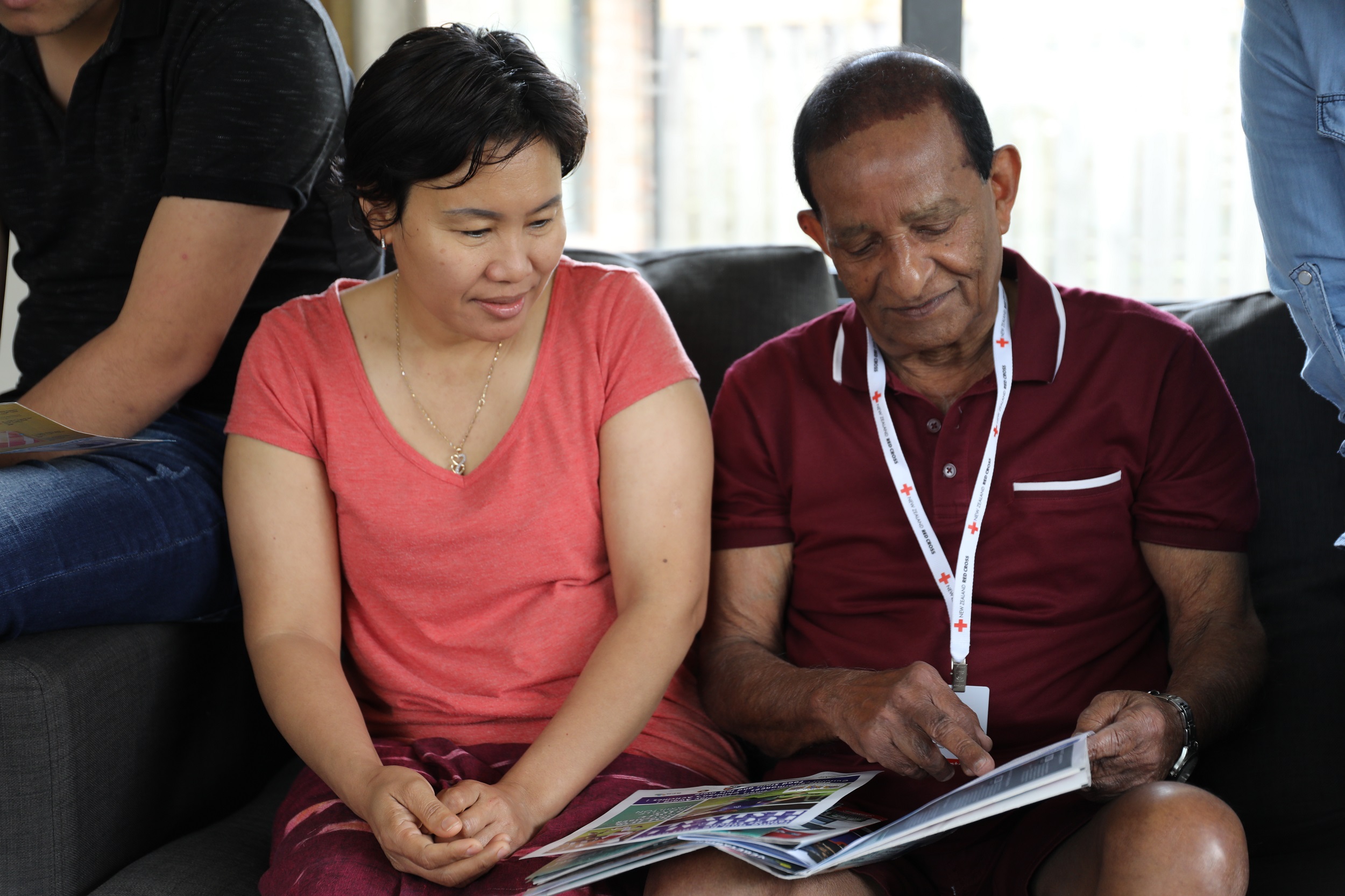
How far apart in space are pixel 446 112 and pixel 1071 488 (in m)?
0.85

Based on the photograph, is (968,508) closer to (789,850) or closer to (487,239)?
(789,850)

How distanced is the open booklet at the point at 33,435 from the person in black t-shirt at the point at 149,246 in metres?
0.05

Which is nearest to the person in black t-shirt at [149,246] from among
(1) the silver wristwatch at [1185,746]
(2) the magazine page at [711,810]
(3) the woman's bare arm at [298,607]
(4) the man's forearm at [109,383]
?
(4) the man's forearm at [109,383]

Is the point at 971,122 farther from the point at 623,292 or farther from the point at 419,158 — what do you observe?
the point at 419,158

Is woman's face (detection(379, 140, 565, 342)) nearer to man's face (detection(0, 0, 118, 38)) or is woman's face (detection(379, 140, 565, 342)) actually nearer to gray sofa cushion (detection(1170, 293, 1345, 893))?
man's face (detection(0, 0, 118, 38))

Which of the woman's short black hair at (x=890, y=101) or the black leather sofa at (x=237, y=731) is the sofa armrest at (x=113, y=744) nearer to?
the black leather sofa at (x=237, y=731)

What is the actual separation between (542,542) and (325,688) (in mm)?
304

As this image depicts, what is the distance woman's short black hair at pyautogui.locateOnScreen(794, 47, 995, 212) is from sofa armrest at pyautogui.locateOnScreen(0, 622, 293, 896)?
100 centimetres

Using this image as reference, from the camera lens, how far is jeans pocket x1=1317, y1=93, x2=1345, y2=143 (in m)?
1.17

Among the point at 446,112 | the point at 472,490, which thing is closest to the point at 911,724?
the point at 472,490

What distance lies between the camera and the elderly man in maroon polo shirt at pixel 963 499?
1339 millimetres

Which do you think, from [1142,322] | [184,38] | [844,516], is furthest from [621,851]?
[184,38]

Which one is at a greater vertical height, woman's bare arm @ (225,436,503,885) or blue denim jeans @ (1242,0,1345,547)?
blue denim jeans @ (1242,0,1345,547)

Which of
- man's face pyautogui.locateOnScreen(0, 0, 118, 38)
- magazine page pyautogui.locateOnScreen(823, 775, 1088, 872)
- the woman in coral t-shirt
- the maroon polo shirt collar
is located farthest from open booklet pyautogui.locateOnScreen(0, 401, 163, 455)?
magazine page pyautogui.locateOnScreen(823, 775, 1088, 872)
